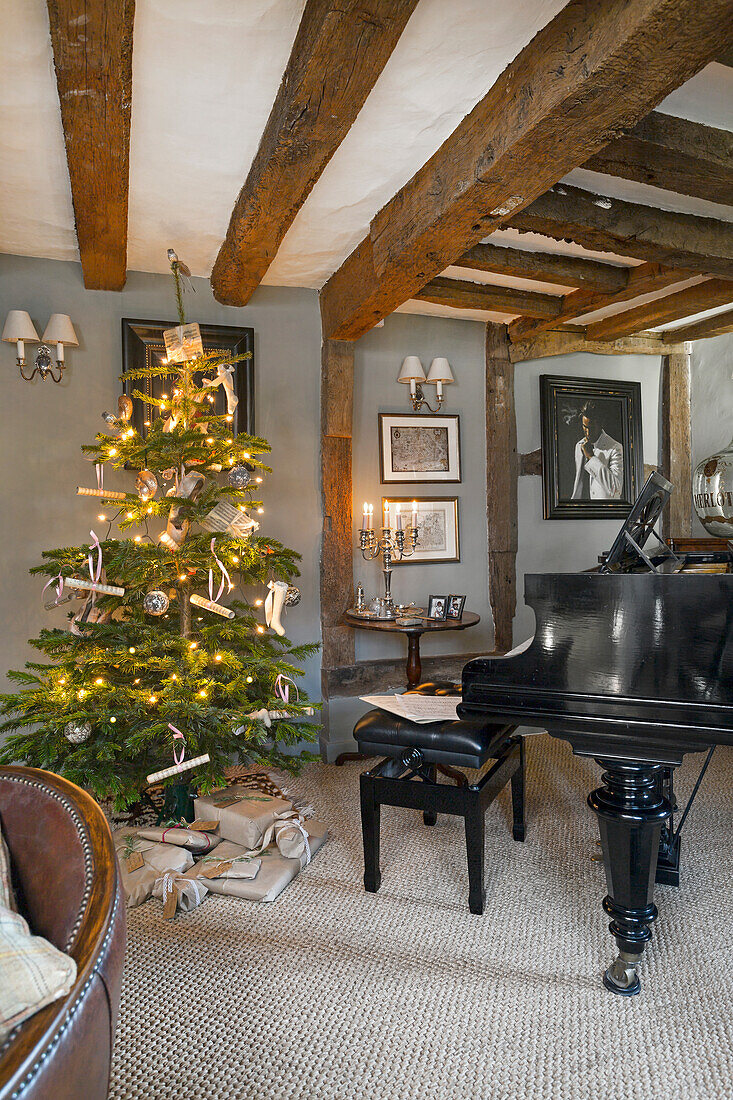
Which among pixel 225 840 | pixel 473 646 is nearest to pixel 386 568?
pixel 473 646

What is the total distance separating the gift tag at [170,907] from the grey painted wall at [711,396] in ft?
14.5

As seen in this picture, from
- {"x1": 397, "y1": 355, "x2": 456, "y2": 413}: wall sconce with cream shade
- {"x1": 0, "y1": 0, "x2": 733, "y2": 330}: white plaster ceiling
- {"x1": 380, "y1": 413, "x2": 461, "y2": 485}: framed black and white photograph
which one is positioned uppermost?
{"x1": 0, "y1": 0, "x2": 733, "y2": 330}: white plaster ceiling

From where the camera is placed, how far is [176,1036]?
1670mm

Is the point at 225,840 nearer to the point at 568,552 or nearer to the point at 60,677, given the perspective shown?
the point at 60,677

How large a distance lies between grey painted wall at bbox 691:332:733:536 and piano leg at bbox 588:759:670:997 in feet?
12.5

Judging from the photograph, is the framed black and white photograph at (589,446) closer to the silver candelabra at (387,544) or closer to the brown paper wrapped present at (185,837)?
the silver candelabra at (387,544)

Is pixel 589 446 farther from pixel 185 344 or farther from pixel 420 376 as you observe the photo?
pixel 185 344

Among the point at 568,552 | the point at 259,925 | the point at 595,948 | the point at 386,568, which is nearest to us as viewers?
the point at 595,948

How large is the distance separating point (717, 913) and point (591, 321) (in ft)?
11.9

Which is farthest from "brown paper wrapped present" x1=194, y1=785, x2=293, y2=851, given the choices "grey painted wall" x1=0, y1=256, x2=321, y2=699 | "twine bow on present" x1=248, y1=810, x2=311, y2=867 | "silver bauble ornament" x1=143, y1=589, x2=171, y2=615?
"grey painted wall" x1=0, y1=256, x2=321, y2=699

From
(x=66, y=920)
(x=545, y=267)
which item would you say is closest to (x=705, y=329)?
(x=545, y=267)

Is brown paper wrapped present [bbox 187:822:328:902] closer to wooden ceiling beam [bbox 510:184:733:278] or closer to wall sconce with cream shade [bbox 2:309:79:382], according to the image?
wall sconce with cream shade [bbox 2:309:79:382]

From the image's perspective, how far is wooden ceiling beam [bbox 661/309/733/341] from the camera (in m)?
4.55

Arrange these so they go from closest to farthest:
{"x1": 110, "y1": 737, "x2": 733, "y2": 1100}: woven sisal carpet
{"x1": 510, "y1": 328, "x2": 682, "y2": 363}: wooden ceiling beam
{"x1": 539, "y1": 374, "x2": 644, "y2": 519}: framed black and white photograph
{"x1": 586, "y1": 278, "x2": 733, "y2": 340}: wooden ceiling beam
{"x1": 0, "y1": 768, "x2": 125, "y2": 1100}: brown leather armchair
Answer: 1. {"x1": 0, "y1": 768, "x2": 125, "y2": 1100}: brown leather armchair
2. {"x1": 110, "y1": 737, "x2": 733, "y2": 1100}: woven sisal carpet
3. {"x1": 586, "y1": 278, "x2": 733, "y2": 340}: wooden ceiling beam
4. {"x1": 510, "y1": 328, "x2": 682, "y2": 363}: wooden ceiling beam
5. {"x1": 539, "y1": 374, "x2": 644, "y2": 519}: framed black and white photograph
